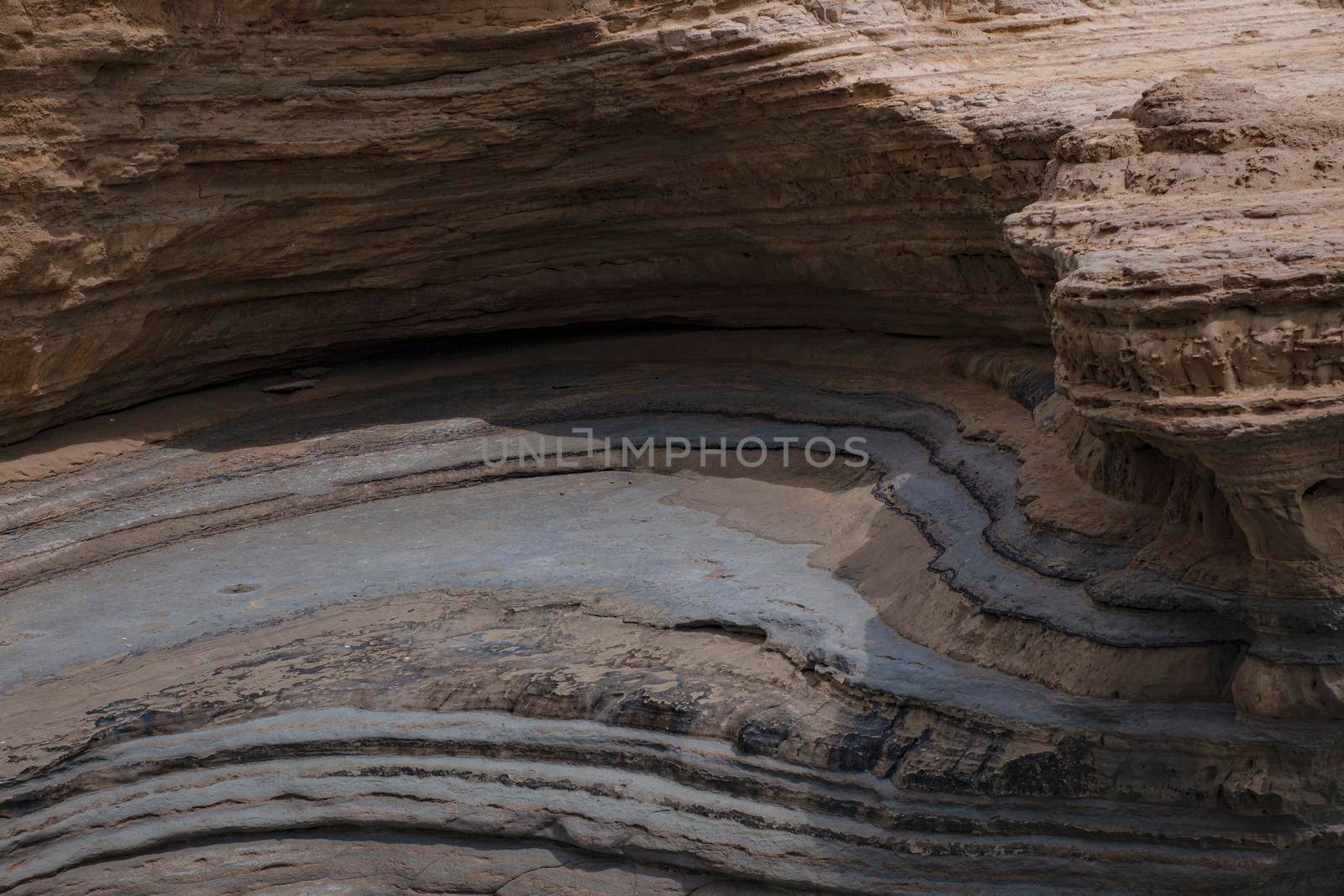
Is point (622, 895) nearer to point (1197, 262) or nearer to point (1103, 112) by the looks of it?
point (1197, 262)

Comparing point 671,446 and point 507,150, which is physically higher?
point 507,150

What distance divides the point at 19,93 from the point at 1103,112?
440cm

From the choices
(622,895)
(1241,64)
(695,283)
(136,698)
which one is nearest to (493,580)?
(136,698)

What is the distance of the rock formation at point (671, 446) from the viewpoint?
342 centimetres

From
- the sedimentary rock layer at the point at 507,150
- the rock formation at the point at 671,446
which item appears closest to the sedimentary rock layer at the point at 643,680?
the rock formation at the point at 671,446

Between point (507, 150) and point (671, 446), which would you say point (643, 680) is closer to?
point (671, 446)

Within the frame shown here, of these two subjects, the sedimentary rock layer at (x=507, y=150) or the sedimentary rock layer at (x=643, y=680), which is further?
the sedimentary rock layer at (x=507, y=150)

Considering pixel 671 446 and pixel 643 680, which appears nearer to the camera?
pixel 643 680

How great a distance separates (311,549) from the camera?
5.81 m

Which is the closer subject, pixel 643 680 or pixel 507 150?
pixel 643 680

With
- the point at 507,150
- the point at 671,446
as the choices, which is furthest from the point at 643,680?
the point at 507,150

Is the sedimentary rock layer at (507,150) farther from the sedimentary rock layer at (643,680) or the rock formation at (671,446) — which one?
the sedimentary rock layer at (643,680)

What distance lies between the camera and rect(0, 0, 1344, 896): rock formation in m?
3.42

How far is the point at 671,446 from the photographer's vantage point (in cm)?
672
